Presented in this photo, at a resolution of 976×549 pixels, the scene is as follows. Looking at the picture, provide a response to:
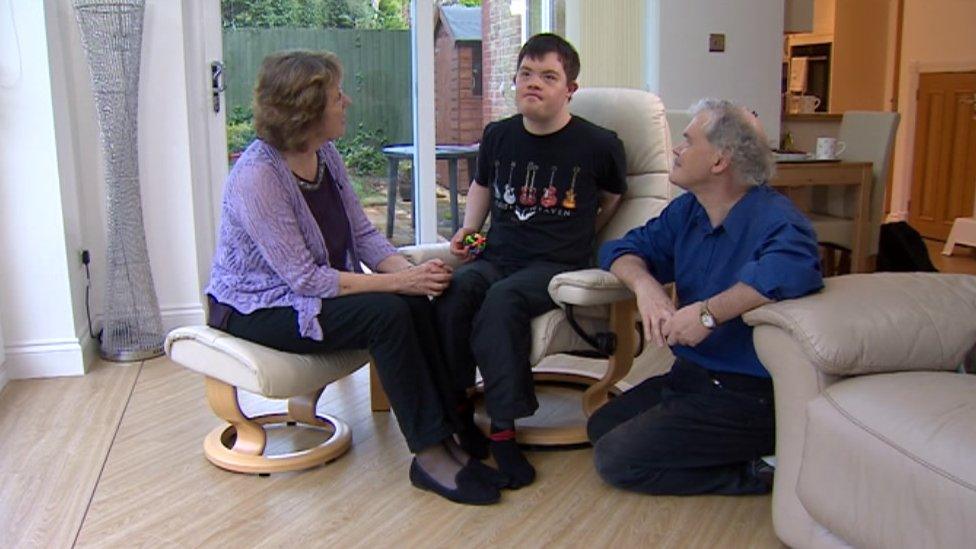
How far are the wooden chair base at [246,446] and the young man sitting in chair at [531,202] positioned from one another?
1.20 ft

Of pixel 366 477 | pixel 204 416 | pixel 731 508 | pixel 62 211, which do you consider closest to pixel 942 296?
pixel 731 508

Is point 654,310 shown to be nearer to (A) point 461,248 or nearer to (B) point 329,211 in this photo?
(A) point 461,248

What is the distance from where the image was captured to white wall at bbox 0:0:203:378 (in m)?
3.22

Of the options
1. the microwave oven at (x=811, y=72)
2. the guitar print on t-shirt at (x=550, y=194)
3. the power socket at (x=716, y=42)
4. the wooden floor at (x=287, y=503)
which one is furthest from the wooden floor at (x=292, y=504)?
the microwave oven at (x=811, y=72)

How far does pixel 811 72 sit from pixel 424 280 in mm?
6351

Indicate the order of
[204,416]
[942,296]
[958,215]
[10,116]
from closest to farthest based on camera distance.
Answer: [942,296]
[204,416]
[10,116]
[958,215]

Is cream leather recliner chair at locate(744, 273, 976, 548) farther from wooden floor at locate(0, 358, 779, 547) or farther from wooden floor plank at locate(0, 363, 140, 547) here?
wooden floor plank at locate(0, 363, 140, 547)

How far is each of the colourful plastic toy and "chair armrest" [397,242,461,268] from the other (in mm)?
75

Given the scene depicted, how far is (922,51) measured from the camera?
22.9ft

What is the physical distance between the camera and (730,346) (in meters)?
2.31

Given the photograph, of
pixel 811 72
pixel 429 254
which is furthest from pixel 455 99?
pixel 811 72

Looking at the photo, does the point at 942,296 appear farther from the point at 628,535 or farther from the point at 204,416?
the point at 204,416

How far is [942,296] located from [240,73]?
318 centimetres

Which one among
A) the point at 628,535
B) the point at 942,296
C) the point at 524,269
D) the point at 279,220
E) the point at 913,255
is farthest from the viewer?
the point at 913,255
